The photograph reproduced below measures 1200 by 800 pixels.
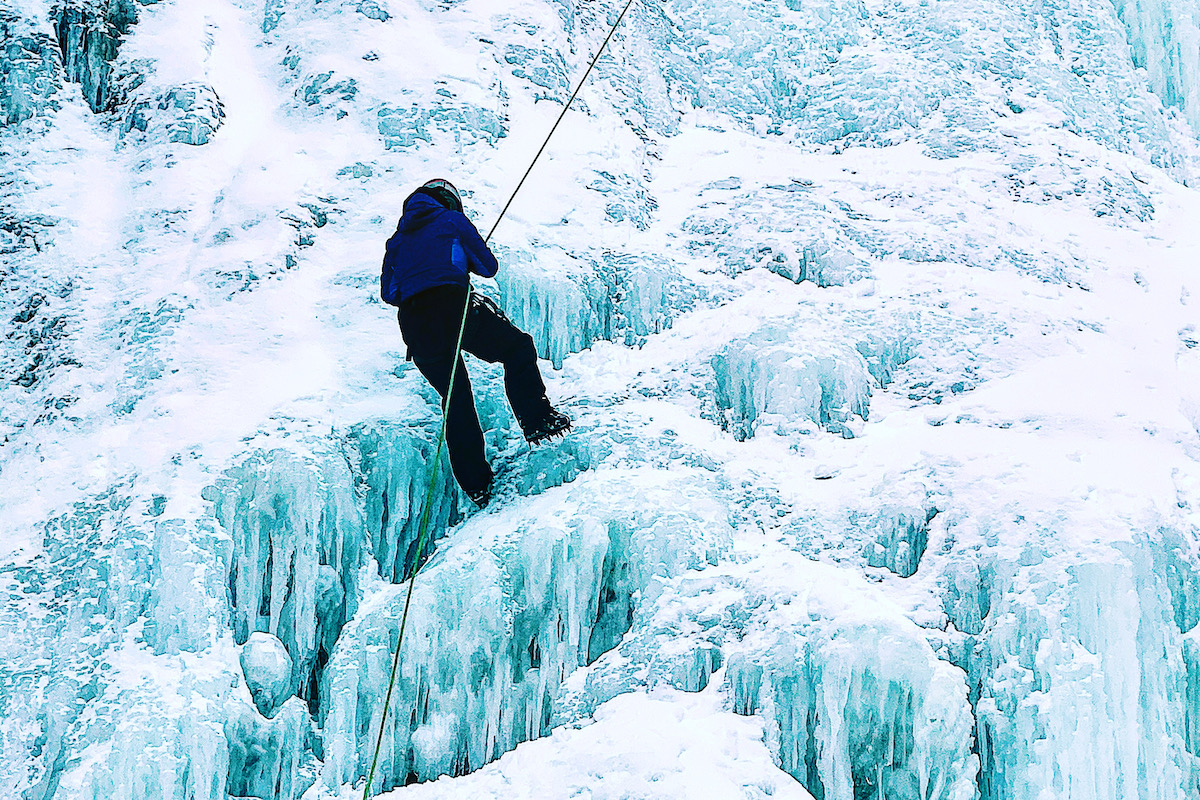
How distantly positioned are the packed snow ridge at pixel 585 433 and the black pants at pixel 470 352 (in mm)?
293

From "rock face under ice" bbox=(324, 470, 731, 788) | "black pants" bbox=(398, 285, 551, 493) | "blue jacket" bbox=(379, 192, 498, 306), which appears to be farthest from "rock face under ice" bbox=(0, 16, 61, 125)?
"rock face under ice" bbox=(324, 470, 731, 788)

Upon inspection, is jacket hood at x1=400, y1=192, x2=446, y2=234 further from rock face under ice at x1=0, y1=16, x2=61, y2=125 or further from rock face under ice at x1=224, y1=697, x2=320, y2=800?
rock face under ice at x1=0, y1=16, x2=61, y2=125

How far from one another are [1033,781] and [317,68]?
6252mm

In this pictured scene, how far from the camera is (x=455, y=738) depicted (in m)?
4.93

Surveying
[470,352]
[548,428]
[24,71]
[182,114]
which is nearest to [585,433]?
[548,428]

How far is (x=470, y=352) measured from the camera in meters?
5.30

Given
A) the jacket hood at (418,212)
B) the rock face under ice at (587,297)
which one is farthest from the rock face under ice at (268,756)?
the rock face under ice at (587,297)

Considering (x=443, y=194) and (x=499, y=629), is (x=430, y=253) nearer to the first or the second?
(x=443, y=194)

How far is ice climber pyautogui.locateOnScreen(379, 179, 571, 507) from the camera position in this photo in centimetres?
520

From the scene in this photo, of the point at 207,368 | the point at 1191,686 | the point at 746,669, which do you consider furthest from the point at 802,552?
the point at 207,368

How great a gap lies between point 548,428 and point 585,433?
27 cm

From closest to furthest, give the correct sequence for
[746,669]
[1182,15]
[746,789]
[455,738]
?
[746,789]
[746,669]
[455,738]
[1182,15]

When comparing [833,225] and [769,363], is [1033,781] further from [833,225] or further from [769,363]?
[833,225]

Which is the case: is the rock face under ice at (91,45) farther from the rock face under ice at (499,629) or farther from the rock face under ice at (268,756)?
Result: the rock face under ice at (268,756)
